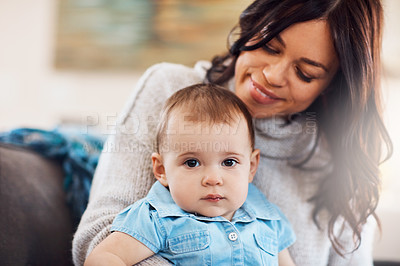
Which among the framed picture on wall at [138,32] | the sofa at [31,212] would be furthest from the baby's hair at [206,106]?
the framed picture on wall at [138,32]

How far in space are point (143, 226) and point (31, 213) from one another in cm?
41

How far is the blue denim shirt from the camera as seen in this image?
2.70 feet

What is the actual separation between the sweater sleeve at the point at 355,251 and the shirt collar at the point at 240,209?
30 centimetres

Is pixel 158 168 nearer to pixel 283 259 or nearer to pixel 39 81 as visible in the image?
pixel 283 259

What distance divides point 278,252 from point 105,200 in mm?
423

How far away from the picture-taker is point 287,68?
104 cm

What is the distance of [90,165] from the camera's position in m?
1.45

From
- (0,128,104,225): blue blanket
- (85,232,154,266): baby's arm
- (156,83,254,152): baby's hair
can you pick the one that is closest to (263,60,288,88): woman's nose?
(156,83,254,152): baby's hair

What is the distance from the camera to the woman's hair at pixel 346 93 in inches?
40.7

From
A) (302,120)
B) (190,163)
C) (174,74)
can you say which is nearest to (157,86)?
(174,74)

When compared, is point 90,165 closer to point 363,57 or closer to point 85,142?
point 85,142

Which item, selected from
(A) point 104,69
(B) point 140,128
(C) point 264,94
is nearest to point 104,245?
(B) point 140,128

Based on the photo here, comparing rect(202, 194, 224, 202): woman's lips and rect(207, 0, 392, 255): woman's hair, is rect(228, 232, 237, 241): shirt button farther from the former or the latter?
rect(207, 0, 392, 255): woman's hair

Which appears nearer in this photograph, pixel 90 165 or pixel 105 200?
pixel 105 200
